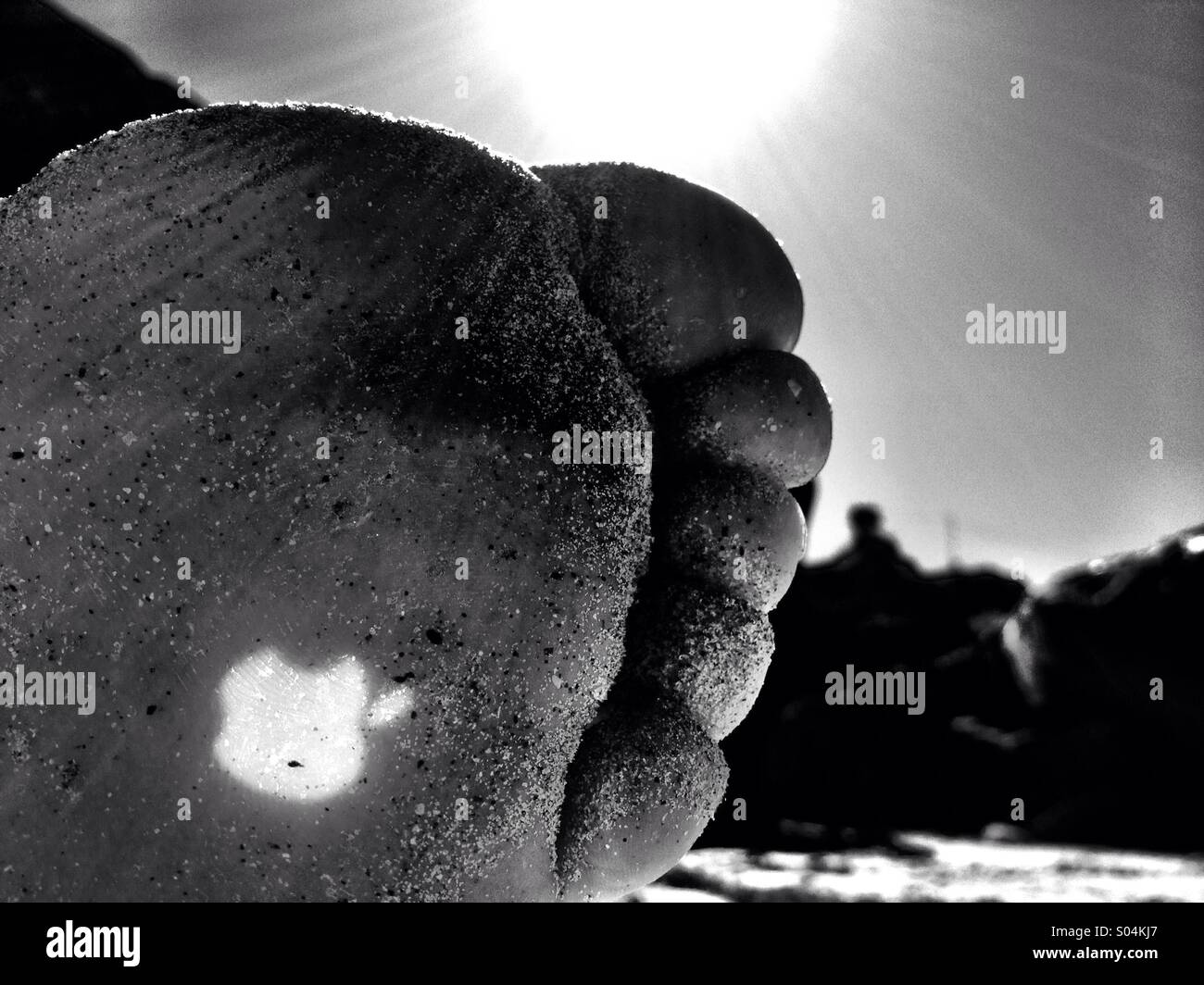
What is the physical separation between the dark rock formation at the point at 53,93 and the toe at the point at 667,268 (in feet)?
1.23

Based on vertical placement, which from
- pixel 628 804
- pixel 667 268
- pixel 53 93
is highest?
pixel 53 93

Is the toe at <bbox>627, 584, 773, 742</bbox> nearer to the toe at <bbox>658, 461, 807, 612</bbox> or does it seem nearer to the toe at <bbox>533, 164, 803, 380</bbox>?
the toe at <bbox>658, 461, 807, 612</bbox>

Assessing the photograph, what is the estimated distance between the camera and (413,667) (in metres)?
0.57

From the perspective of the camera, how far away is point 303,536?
568 mm

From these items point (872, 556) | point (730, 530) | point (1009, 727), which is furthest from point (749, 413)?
point (872, 556)

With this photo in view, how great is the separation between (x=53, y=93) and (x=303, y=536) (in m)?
0.51

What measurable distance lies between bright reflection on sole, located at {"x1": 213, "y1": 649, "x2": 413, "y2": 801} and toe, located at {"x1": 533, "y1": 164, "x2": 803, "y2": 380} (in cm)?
31

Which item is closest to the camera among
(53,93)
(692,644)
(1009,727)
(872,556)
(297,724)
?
(297,724)

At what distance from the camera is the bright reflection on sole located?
560 millimetres

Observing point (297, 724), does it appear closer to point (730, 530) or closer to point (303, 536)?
point (303, 536)

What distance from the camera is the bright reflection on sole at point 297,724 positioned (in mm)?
560

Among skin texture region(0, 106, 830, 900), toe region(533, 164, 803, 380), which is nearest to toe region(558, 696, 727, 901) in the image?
skin texture region(0, 106, 830, 900)

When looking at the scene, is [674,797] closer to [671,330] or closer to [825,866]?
[671,330]
